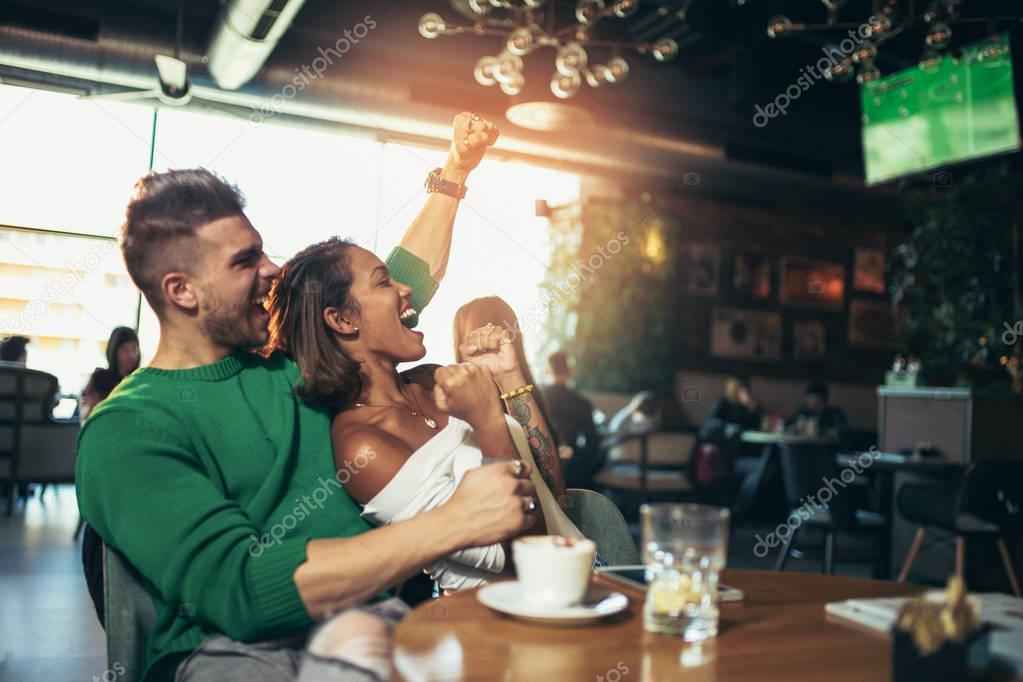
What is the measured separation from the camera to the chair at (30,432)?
18.8 feet

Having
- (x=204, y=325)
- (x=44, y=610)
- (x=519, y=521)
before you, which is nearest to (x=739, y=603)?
(x=519, y=521)

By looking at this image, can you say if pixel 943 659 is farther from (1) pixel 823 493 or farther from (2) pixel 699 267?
(2) pixel 699 267

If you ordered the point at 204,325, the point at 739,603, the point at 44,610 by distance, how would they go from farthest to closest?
the point at 44,610 → the point at 204,325 → the point at 739,603

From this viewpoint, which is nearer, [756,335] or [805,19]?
[805,19]

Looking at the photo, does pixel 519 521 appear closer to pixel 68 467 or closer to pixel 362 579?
pixel 362 579

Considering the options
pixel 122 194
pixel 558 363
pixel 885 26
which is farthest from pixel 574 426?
pixel 122 194

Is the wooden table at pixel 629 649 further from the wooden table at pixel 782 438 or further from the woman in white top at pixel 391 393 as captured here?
the wooden table at pixel 782 438

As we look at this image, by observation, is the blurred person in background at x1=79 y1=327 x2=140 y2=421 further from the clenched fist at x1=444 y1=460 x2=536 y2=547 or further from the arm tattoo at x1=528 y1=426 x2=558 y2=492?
the clenched fist at x1=444 y1=460 x2=536 y2=547

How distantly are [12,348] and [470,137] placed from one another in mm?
Result: 5645

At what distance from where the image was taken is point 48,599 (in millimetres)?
3650

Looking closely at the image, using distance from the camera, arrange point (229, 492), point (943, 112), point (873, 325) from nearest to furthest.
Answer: point (229, 492)
point (943, 112)
point (873, 325)

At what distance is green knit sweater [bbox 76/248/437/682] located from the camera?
1063 mm

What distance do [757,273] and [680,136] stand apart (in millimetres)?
2429

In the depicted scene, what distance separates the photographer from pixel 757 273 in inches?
344
